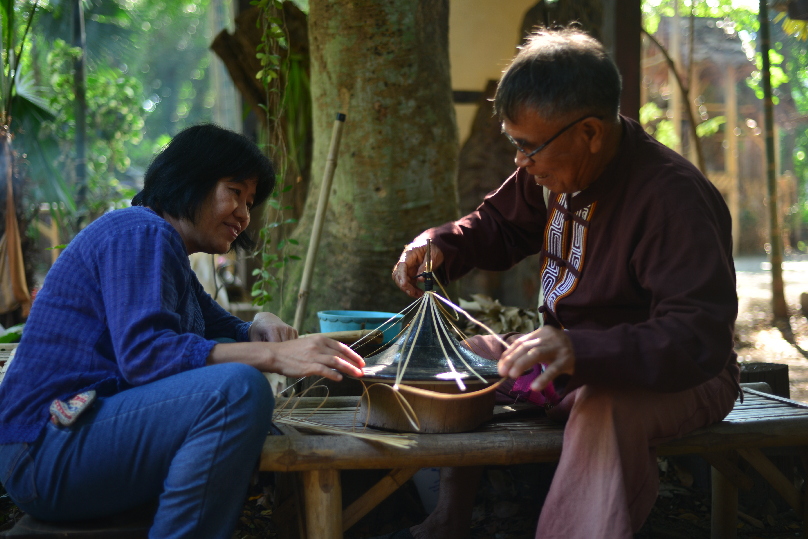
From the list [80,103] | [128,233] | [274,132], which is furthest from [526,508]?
[80,103]

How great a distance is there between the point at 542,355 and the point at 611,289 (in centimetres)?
43

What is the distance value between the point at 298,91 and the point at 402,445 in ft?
10.5

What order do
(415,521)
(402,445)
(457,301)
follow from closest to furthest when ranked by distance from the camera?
(402,445) → (415,521) → (457,301)

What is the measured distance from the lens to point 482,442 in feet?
6.46

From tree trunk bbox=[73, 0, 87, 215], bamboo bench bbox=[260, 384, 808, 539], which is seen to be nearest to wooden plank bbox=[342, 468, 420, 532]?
bamboo bench bbox=[260, 384, 808, 539]

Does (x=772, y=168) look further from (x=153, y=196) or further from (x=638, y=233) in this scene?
(x=153, y=196)

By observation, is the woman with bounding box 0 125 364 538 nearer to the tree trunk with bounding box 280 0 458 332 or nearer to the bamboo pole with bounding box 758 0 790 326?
the tree trunk with bounding box 280 0 458 332

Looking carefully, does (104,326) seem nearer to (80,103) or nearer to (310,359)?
(310,359)

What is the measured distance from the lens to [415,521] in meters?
2.96

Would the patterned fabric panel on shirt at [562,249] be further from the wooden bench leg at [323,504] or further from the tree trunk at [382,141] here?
the tree trunk at [382,141]

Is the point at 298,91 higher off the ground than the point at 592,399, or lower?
higher

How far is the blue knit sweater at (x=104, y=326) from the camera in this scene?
67.6 inches

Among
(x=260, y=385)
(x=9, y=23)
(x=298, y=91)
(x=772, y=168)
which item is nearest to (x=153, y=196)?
(x=260, y=385)

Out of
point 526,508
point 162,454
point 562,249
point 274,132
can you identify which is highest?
point 274,132
